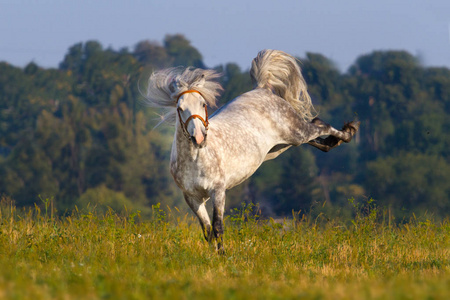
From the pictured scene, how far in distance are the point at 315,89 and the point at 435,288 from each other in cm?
5837

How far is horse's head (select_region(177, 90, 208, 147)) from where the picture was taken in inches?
293

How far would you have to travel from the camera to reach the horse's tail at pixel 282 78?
1096 centimetres

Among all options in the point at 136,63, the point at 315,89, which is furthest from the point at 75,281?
the point at 136,63

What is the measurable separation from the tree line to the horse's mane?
151 feet

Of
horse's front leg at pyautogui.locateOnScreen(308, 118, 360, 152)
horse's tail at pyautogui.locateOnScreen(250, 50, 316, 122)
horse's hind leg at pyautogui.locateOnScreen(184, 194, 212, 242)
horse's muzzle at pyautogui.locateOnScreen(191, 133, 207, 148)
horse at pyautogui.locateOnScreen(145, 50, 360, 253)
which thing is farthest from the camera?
horse's front leg at pyautogui.locateOnScreen(308, 118, 360, 152)

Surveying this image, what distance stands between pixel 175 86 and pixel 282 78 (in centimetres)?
363

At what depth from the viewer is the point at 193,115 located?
24.5 ft

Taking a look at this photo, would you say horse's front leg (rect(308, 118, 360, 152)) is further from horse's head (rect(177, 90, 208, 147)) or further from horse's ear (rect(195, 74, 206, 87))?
horse's head (rect(177, 90, 208, 147))

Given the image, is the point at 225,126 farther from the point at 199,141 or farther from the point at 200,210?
the point at 199,141

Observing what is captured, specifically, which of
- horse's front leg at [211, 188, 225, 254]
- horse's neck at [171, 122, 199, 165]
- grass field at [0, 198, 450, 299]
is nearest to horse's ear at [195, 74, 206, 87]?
horse's neck at [171, 122, 199, 165]

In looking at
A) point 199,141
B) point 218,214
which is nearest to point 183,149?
point 199,141

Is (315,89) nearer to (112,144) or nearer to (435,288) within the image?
(112,144)

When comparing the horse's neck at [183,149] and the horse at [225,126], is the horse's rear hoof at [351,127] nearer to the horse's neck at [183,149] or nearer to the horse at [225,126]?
the horse at [225,126]

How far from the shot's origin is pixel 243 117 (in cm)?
955
